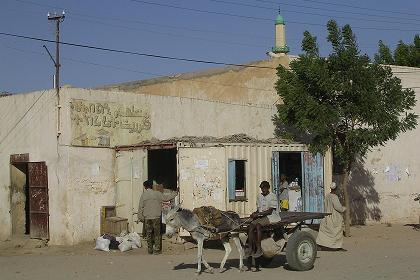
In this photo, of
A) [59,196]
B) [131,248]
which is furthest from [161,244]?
[59,196]

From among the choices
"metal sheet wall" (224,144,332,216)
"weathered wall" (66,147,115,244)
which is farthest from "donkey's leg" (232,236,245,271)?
"weathered wall" (66,147,115,244)

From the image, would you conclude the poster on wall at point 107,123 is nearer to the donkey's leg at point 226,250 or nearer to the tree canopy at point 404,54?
the donkey's leg at point 226,250

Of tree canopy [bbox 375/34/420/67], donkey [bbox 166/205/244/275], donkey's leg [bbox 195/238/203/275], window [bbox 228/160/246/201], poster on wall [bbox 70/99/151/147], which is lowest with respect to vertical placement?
donkey's leg [bbox 195/238/203/275]

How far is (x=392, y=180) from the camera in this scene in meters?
22.1

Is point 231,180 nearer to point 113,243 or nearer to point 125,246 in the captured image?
point 125,246

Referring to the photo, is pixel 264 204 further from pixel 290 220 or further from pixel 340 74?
pixel 340 74

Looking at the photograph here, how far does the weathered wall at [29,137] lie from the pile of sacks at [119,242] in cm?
142

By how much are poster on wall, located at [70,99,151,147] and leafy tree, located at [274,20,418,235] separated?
4.14m

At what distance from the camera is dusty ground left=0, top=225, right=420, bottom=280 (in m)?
10.9

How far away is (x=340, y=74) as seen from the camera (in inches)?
664

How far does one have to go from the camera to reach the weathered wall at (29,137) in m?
16.2

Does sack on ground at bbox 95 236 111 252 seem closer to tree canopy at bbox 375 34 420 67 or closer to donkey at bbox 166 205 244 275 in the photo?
donkey at bbox 166 205 244 275

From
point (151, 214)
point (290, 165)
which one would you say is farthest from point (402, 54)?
point (151, 214)

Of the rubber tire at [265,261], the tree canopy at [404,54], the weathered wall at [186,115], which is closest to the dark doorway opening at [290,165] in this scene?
the weathered wall at [186,115]
